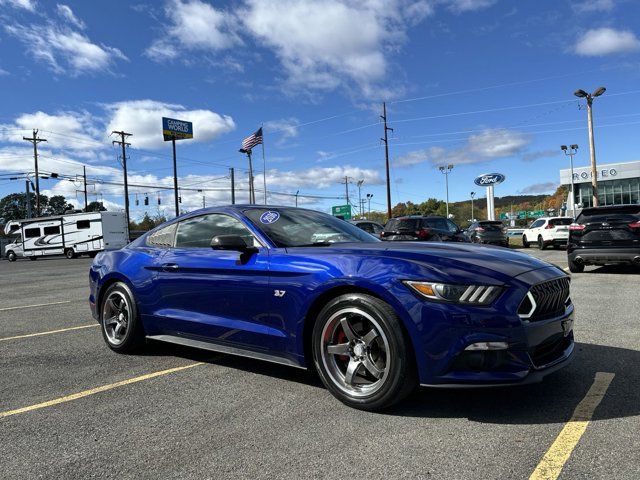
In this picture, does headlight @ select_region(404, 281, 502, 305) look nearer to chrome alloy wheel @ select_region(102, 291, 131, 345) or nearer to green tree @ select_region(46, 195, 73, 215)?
chrome alloy wheel @ select_region(102, 291, 131, 345)

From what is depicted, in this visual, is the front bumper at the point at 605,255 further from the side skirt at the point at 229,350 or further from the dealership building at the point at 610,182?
the dealership building at the point at 610,182

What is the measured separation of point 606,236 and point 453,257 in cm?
928

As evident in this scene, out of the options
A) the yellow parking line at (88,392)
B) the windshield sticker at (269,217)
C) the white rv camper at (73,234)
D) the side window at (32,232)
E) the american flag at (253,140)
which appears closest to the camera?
the yellow parking line at (88,392)

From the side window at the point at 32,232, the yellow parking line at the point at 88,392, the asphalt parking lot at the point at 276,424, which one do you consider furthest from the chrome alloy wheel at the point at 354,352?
the side window at the point at 32,232

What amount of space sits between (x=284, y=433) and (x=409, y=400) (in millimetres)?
990

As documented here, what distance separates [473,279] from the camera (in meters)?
3.09

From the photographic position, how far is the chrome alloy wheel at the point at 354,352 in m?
3.35

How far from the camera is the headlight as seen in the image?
3.04 meters

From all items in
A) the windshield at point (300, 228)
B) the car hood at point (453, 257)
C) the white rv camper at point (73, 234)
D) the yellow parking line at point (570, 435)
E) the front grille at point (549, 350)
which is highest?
the white rv camper at point (73, 234)

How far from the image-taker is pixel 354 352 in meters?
3.44

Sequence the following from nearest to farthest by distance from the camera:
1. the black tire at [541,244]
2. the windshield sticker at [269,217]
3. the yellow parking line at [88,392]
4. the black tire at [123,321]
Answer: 1. the yellow parking line at [88,392]
2. the windshield sticker at [269,217]
3. the black tire at [123,321]
4. the black tire at [541,244]

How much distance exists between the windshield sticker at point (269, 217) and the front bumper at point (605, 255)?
9087 mm

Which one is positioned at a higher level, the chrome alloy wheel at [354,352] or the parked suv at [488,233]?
the parked suv at [488,233]

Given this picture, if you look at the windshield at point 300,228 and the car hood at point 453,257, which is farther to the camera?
the windshield at point 300,228
